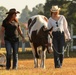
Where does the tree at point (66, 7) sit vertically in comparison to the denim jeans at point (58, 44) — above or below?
above

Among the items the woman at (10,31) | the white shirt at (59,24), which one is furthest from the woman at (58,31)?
the woman at (10,31)

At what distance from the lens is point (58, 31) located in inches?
566

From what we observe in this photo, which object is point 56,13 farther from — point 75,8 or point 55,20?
point 75,8

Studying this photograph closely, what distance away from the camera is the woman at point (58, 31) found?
14320mm

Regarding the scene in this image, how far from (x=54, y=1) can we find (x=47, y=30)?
40396mm

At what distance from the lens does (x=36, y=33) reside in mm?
16719

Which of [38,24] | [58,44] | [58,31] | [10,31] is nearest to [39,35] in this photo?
[38,24]

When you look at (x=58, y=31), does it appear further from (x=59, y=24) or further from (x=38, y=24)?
(x=38, y=24)

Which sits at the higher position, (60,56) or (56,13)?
(56,13)

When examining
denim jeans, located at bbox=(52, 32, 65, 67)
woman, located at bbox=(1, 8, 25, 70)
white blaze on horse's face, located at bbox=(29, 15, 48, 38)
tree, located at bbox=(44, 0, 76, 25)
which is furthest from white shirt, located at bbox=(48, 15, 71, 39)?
tree, located at bbox=(44, 0, 76, 25)

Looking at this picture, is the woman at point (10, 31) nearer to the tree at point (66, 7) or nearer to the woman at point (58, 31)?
the woman at point (58, 31)

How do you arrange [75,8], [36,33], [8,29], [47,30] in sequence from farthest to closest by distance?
1. [75,8]
2. [36,33]
3. [47,30]
4. [8,29]

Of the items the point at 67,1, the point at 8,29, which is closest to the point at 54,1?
the point at 67,1

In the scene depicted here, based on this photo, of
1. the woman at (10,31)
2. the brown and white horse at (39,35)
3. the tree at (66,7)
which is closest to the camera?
the woman at (10,31)
